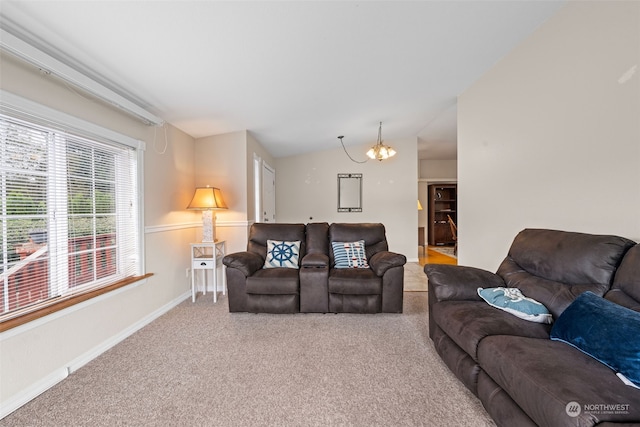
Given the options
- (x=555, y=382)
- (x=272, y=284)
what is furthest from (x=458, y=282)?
(x=272, y=284)

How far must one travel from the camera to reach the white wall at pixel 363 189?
5.59 m

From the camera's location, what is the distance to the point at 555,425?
3.03 feet

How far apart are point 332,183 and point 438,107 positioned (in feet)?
8.40

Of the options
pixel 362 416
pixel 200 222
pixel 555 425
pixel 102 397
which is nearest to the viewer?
pixel 555 425

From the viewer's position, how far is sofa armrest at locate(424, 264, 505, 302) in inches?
75.8

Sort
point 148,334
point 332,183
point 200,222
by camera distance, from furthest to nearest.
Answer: point 332,183 < point 200,222 < point 148,334

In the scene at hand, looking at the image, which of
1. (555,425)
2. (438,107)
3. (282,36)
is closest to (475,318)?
(555,425)

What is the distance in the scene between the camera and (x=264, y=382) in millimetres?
1676

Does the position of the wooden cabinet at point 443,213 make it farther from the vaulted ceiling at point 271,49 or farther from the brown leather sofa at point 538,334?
the brown leather sofa at point 538,334

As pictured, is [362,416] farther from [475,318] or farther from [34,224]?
[34,224]

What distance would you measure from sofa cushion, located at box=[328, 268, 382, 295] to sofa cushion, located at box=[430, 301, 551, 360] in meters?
0.89

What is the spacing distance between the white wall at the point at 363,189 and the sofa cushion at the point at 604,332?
4237mm

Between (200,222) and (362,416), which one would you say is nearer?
(362,416)

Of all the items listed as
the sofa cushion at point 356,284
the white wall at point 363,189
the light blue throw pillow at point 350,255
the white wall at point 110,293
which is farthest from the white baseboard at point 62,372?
the white wall at point 363,189
